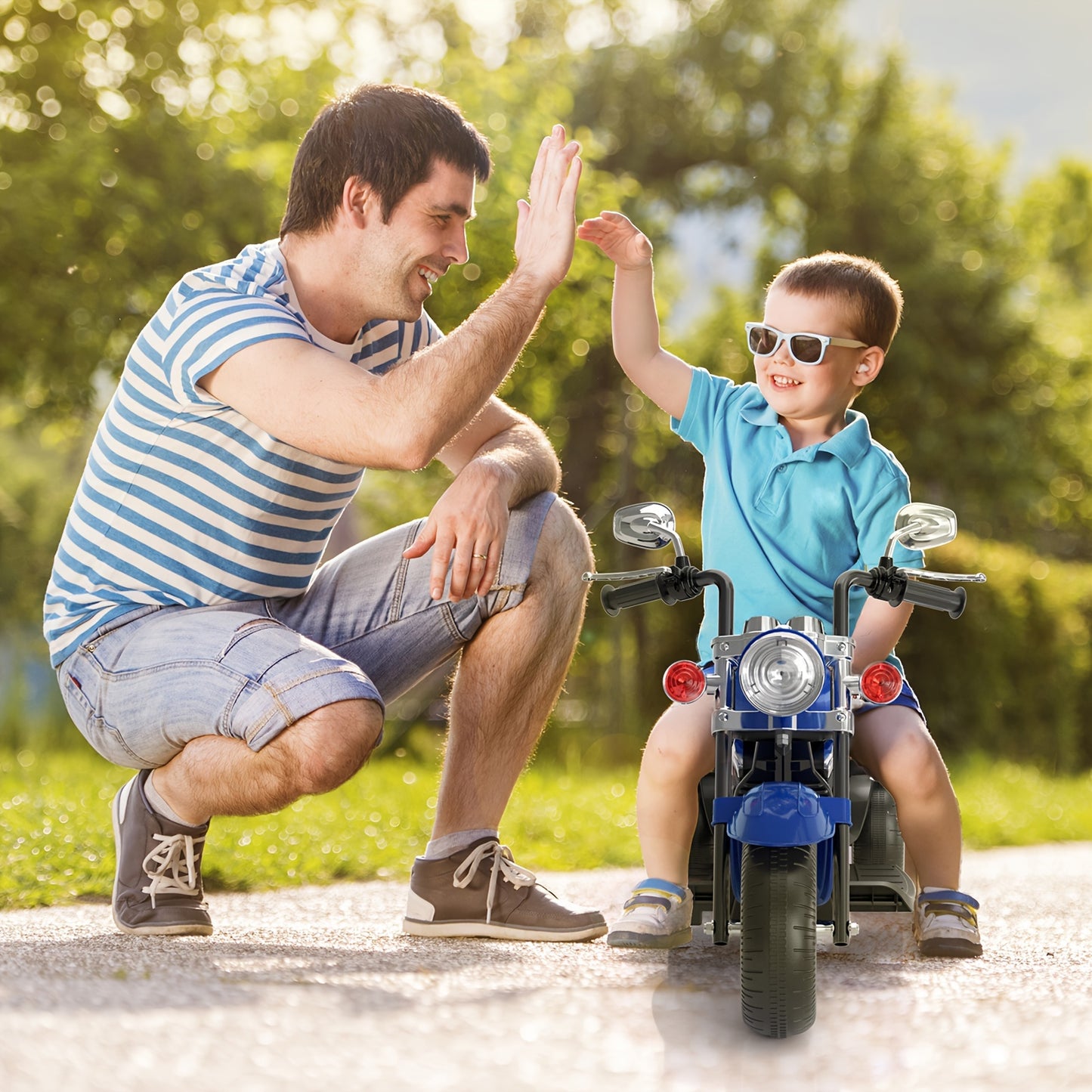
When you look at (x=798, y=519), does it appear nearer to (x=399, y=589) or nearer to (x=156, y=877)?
(x=399, y=589)

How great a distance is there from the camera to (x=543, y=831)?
5.31 metres

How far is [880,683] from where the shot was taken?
8.05ft

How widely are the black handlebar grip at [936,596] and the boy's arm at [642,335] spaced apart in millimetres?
1020

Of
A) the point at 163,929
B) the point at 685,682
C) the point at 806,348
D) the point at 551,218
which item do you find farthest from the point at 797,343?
the point at 163,929

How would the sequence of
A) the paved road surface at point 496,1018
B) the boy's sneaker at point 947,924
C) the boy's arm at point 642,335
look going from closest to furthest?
the paved road surface at point 496,1018 < the boy's sneaker at point 947,924 < the boy's arm at point 642,335

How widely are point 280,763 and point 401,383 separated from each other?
78 cm

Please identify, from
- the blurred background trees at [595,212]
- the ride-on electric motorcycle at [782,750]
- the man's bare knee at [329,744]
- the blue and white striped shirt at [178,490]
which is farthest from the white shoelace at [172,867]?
the blurred background trees at [595,212]

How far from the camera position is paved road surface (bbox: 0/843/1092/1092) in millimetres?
1749

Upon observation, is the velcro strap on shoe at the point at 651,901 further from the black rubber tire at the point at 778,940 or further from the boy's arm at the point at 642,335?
the boy's arm at the point at 642,335

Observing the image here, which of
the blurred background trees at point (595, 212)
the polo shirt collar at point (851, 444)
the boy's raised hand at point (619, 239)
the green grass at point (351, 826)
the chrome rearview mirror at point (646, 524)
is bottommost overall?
the green grass at point (351, 826)

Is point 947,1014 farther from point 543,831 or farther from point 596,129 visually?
point 596,129

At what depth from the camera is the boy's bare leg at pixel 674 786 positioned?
280 cm

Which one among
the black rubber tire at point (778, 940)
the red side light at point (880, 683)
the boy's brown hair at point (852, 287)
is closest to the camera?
the black rubber tire at point (778, 940)

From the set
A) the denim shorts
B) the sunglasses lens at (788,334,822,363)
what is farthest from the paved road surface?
the sunglasses lens at (788,334,822,363)
